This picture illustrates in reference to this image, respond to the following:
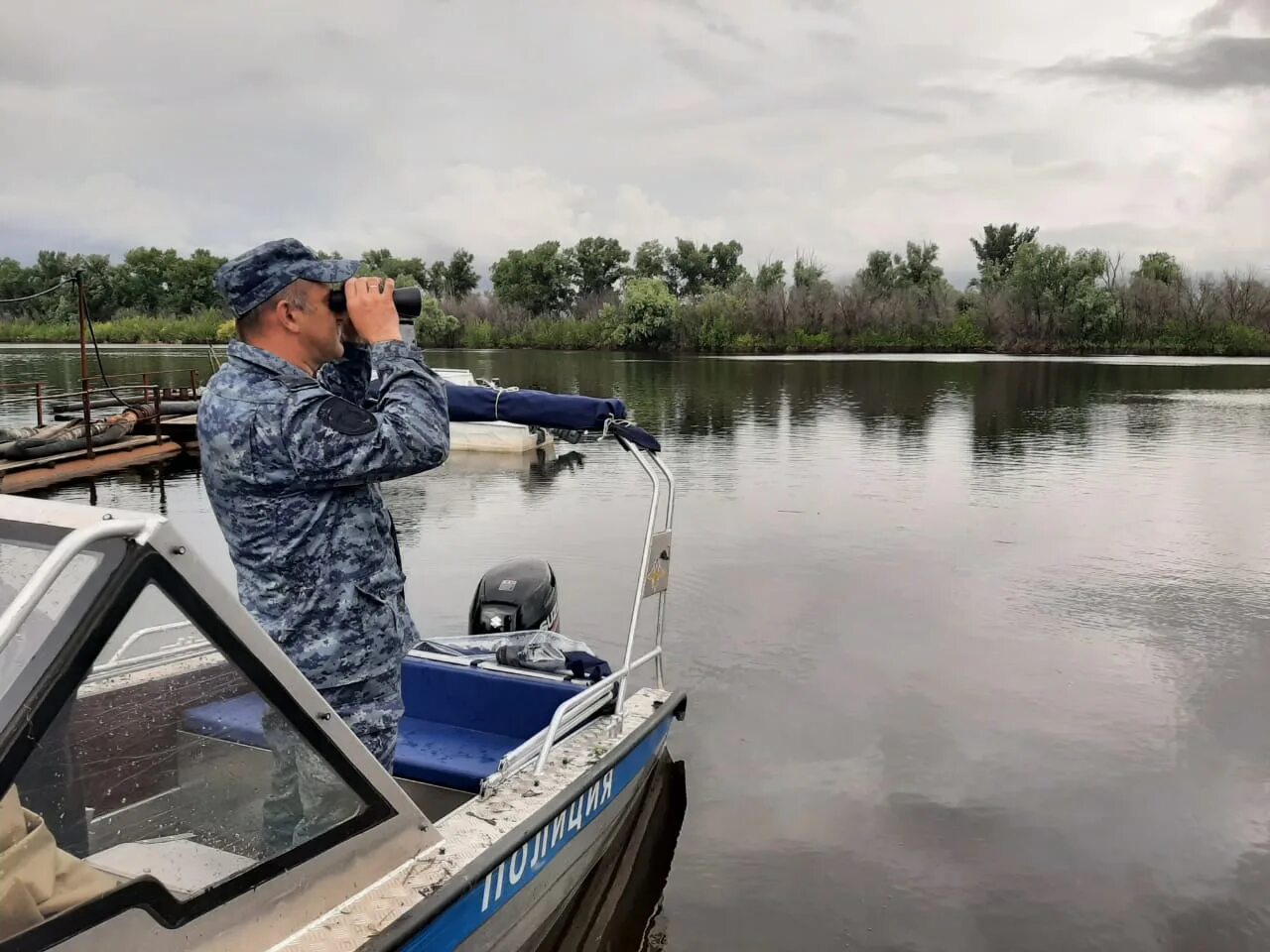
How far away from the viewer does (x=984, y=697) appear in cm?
758

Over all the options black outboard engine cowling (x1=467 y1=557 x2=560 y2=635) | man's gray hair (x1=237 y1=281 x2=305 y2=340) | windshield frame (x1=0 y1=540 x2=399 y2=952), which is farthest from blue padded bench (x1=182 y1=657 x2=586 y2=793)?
man's gray hair (x1=237 y1=281 x2=305 y2=340)

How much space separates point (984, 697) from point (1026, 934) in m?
2.91

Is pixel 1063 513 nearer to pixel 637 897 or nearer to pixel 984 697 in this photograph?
pixel 984 697

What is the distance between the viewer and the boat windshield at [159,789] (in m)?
2.04

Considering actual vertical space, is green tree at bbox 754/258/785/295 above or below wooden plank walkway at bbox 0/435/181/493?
above

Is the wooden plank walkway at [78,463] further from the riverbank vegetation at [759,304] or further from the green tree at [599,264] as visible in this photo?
the green tree at [599,264]

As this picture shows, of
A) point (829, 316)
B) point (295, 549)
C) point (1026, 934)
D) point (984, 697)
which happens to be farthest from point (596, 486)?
point (829, 316)

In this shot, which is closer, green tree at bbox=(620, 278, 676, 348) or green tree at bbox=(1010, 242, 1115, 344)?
green tree at bbox=(1010, 242, 1115, 344)

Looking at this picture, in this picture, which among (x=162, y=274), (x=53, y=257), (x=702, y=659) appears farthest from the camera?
(x=53, y=257)

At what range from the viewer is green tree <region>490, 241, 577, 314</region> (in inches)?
3930

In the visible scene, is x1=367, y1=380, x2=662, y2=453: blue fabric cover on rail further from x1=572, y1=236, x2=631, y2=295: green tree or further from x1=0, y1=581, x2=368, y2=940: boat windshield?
x1=572, y1=236, x2=631, y2=295: green tree

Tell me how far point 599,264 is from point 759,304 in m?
28.5

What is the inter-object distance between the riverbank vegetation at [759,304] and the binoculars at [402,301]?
59241 millimetres

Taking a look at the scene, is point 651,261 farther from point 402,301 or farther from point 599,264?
point 402,301
